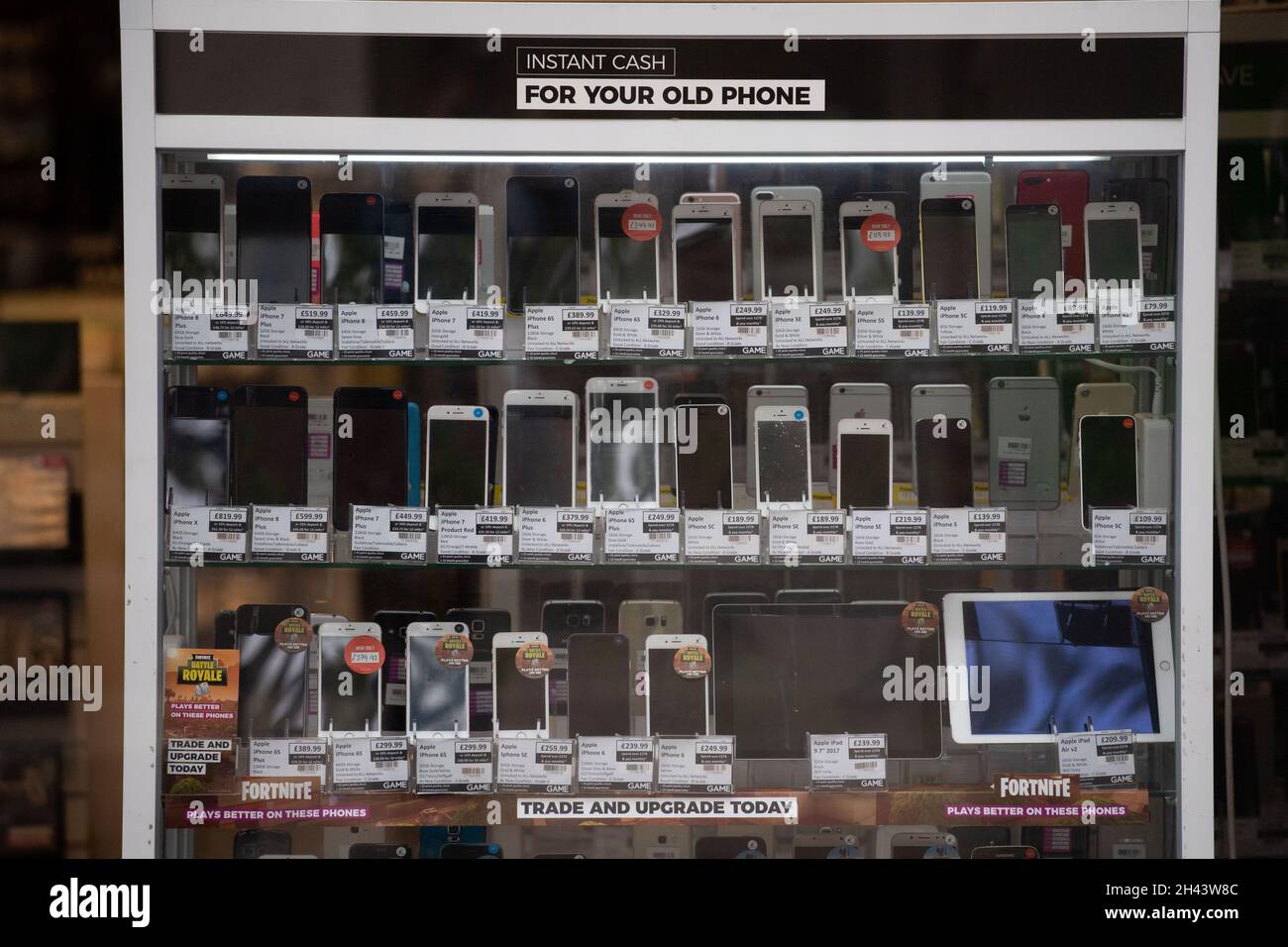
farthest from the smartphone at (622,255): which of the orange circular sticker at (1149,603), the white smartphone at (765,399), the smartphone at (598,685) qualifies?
the orange circular sticker at (1149,603)

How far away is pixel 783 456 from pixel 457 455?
704 mm

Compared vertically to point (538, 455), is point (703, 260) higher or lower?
higher

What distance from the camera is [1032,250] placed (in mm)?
2207

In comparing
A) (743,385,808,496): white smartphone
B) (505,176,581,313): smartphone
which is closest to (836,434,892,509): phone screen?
(743,385,808,496): white smartphone

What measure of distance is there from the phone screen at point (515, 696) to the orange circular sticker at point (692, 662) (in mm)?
291

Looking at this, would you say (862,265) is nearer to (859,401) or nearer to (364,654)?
(859,401)

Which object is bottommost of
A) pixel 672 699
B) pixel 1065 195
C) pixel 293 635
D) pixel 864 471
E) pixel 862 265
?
pixel 672 699

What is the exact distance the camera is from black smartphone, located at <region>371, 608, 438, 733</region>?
2203 mm

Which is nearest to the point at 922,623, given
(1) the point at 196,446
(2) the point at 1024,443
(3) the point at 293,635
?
(2) the point at 1024,443

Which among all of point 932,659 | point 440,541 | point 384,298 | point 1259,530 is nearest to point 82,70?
point 384,298

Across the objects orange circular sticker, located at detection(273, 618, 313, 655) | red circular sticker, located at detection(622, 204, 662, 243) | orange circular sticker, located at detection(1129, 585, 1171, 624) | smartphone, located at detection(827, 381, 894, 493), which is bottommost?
orange circular sticker, located at detection(273, 618, 313, 655)

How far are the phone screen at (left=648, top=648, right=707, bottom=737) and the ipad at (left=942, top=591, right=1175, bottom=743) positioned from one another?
0.55 m

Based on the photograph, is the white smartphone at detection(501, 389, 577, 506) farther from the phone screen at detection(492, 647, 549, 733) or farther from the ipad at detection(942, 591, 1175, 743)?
the ipad at detection(942, 591, 1175, 743)

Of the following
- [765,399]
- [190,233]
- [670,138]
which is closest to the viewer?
[670,138]
